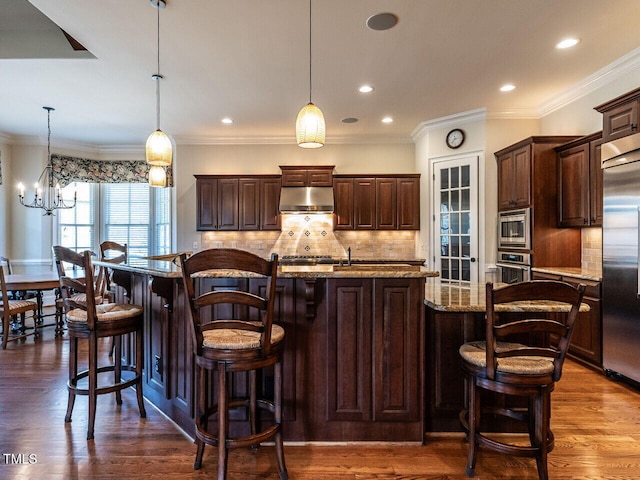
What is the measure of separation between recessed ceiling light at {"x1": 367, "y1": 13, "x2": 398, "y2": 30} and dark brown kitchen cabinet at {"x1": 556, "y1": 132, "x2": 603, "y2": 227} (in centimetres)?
241

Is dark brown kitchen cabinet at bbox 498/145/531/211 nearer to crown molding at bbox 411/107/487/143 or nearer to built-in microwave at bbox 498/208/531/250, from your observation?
built-in microwave at bbox 498/208/531/250

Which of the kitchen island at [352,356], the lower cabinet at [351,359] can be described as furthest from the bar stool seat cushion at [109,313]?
the lower cabinet at [351,359]

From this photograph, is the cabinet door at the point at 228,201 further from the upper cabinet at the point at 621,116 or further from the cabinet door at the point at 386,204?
the upper cabinet at the point at 621,116

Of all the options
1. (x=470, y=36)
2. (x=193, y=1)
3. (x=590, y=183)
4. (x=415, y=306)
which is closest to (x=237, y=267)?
(x=415, y=306)

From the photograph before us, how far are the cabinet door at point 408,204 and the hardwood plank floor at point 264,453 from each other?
11.4 ft

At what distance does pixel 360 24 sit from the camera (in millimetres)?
2857

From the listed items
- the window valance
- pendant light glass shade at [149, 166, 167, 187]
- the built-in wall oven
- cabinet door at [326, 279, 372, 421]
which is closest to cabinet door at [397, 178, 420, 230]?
the built-in wall oven

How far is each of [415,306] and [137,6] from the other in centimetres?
300

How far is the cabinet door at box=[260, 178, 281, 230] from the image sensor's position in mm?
5836

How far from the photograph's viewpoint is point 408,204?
5.77 metres

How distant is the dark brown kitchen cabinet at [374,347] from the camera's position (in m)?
2.08

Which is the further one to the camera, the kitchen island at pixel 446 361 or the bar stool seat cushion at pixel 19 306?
the bar stool seat cushion at pixel 19 306

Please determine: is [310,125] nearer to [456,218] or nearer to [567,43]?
[567,43]

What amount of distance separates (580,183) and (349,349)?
3395 millimetres
